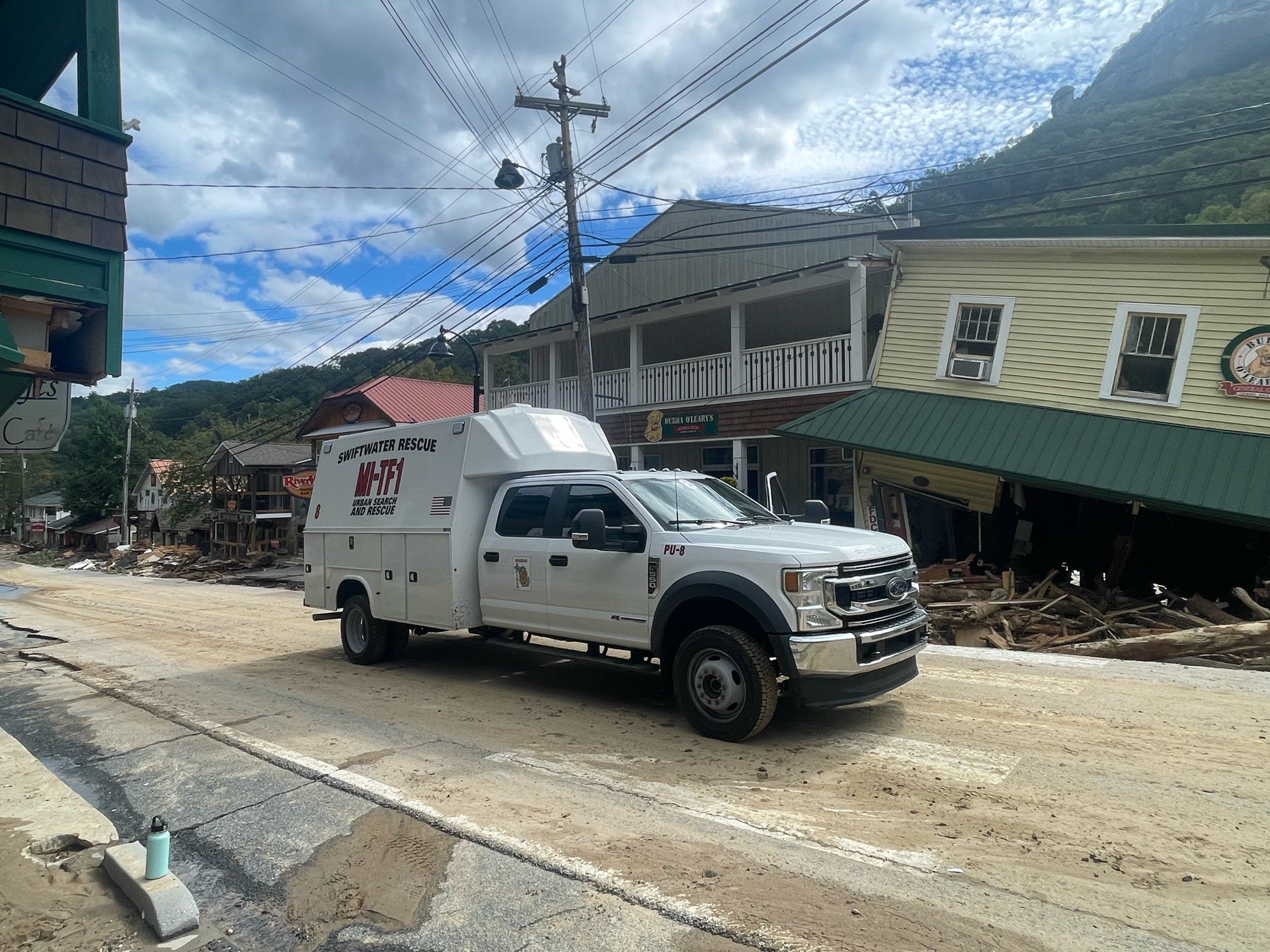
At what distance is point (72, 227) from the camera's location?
16.3 feet

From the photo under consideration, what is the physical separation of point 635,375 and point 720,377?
2.68 metres

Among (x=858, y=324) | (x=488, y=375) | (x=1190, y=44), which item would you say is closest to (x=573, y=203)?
(x=858, y=324)

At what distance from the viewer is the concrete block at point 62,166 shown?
487 centimetres

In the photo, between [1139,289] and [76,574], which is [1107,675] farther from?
[76,574]

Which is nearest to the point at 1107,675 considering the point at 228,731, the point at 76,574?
the point at 228,731

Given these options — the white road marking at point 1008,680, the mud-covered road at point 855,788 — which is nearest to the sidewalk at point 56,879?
the mud-covered road at point 855,788

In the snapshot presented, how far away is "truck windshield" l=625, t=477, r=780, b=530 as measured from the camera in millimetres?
6559

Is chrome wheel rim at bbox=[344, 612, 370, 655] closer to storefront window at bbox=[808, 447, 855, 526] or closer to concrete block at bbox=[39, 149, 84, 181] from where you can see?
concrete block at bbox=[39, 149, 84, 181]

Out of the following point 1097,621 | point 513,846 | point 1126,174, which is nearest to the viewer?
point 513,846

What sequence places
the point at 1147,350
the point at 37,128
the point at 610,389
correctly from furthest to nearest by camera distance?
the point at 610,389 → the point at 1147,350 → the point at 37,128

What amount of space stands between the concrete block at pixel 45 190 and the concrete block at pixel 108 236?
21 cm

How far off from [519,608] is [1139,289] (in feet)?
37.2

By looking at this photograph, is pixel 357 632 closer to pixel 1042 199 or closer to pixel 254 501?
pixel 1042 199

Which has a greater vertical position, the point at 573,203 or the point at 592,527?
the point at 573,203
